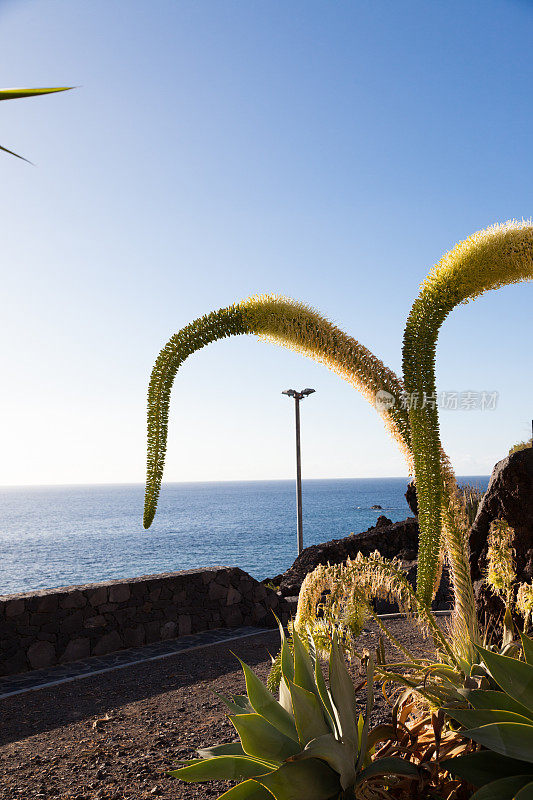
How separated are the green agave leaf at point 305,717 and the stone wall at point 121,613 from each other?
6056 mm

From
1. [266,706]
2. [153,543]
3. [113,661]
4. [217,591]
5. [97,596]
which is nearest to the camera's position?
[266,706]

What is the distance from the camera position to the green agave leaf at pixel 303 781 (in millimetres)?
1278

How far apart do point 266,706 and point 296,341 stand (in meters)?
2.13

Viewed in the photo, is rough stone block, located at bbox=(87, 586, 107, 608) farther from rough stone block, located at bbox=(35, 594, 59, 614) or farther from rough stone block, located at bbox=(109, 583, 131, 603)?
rough stone block, located at bbox=(35, 594, 59, 614)

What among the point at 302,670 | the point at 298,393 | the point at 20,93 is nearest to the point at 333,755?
the point at 302,670

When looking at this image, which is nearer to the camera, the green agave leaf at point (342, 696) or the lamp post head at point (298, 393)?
the green agave leaf at point (342, 696)

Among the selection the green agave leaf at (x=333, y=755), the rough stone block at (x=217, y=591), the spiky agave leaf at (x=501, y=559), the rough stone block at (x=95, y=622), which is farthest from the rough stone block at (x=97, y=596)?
the green agave leaf at (x=333, y=755)

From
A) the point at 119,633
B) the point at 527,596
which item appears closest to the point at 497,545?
the point at 527,596

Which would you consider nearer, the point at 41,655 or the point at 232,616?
the point at 41,655

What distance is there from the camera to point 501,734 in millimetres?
1282

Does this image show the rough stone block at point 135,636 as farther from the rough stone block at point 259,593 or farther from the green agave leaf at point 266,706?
the green agave leaf at point 266,706

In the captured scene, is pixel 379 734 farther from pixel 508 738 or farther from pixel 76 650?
pixel 76 650

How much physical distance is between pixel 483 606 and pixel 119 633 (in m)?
5.19

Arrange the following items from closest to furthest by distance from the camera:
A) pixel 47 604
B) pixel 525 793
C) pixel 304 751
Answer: pixel 525 793
pixel 304 751
pixel 47 604
